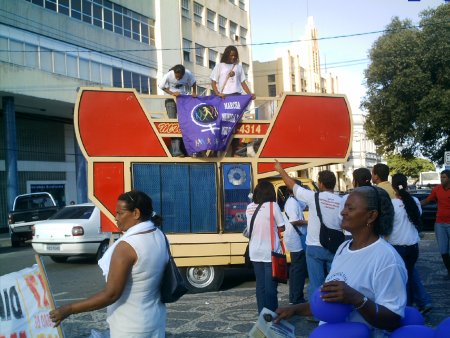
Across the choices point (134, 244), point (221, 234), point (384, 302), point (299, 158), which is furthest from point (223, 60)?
point (384, 302)

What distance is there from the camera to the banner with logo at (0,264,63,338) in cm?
405

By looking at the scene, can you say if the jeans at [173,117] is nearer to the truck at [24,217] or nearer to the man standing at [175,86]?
the man standing at [175,86]

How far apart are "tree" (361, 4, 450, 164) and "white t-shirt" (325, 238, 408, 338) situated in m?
25.4

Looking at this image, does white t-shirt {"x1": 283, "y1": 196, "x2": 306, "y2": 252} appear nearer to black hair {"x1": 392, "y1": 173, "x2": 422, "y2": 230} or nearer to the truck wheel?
black hair {"x1": 392, "y1": 173, "x2": 422, "y2": 230}

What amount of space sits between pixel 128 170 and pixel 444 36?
2244 centimetres

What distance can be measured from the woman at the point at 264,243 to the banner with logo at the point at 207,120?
259cm

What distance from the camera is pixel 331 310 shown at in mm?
2578

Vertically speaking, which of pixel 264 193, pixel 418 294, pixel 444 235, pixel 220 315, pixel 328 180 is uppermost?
pixel 328 180

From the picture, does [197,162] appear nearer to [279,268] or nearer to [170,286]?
[279,268]

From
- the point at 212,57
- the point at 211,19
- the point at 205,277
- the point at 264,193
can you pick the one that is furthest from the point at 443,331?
the point at 211,19

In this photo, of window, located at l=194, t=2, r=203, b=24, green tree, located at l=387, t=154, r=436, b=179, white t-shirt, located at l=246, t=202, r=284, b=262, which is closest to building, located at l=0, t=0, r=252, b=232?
window, located at l=194, t=2, r=203, b=24

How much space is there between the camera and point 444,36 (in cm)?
2702

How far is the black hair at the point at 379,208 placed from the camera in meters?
2.85

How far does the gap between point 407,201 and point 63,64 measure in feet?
82.5
